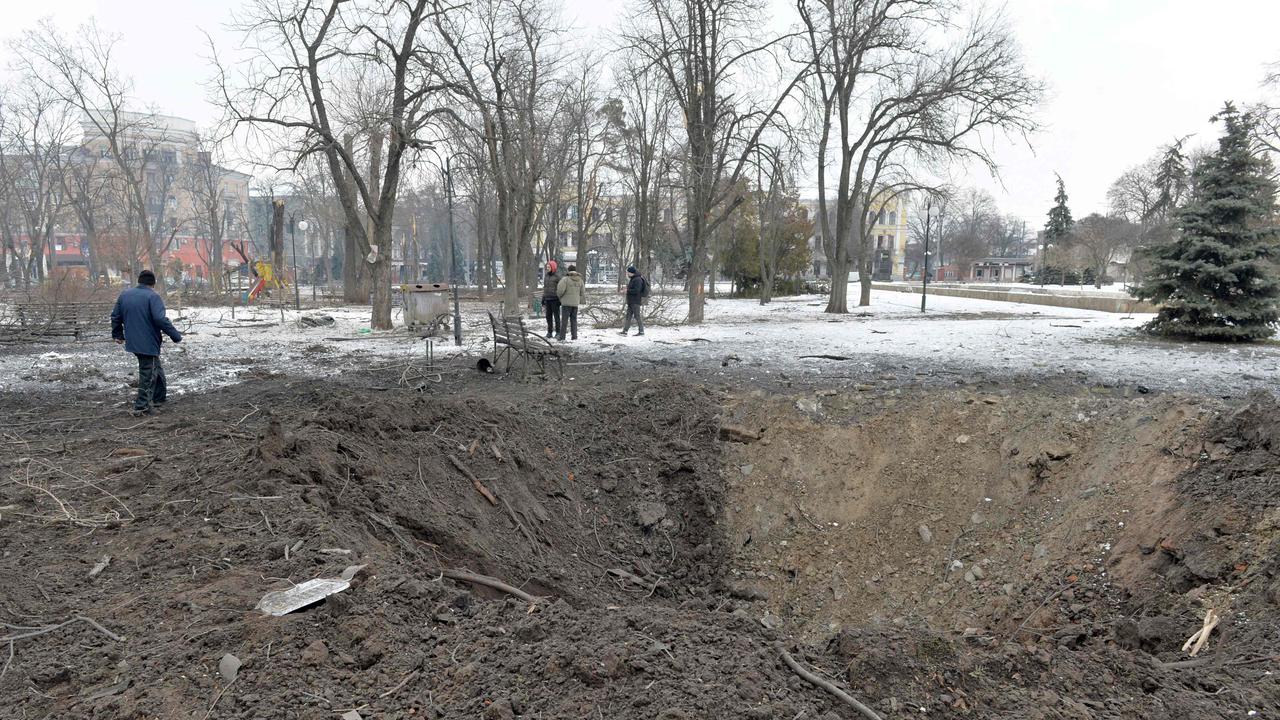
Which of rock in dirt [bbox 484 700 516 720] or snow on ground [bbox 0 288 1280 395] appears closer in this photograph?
rock in dirt [bbox 484 700 516 720]

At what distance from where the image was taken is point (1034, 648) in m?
3.38

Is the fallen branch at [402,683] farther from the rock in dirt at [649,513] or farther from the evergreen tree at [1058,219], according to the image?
the evergreen tree at [1058,219]

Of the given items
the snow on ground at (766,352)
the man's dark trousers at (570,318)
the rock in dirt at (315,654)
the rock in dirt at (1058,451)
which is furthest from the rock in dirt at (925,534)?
the man's dark trousers at (570,318)

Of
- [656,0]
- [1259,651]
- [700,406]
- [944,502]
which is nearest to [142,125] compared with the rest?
[656,0]

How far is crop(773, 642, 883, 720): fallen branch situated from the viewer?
279 cm

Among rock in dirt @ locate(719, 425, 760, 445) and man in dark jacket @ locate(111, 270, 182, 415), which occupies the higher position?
man in dark jacket @ locate(111, 270, 182, 415)

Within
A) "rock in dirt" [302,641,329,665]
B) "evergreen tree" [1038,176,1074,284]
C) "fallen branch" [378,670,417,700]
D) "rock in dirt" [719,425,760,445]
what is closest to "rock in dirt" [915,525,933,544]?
"rock in dirt" [719,425,760,445]

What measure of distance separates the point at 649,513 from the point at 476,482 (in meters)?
1.85

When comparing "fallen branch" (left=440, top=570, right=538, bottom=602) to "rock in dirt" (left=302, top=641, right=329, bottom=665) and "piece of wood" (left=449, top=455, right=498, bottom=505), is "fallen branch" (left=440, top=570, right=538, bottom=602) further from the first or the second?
"piece of wood" (left=449, top=455, right=498, bottom=505)

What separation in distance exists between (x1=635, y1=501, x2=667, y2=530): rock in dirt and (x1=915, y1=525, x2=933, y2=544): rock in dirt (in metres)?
2.47

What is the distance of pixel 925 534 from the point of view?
680 cm

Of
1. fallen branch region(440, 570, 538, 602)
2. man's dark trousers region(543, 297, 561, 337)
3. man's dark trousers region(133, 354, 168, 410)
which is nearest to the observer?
fallen branch region(440, 570, 538, 602)

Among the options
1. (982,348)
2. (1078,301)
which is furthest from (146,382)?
(1078,301)

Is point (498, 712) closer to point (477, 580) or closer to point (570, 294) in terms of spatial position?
point (477, 580)
